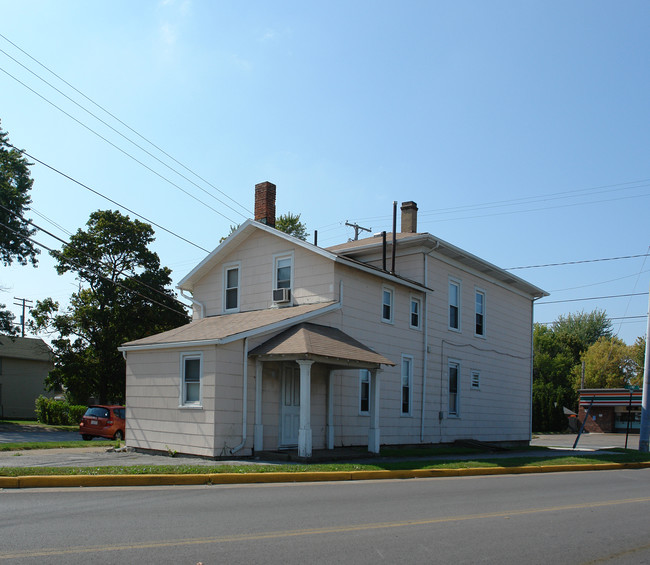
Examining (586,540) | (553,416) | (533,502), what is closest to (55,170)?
(533,502)

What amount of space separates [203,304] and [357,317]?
6.09m

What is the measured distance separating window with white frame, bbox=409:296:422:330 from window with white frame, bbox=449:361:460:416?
272 cm

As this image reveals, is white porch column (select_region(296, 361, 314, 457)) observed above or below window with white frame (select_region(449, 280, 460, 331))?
below

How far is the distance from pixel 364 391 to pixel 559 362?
1823 inches

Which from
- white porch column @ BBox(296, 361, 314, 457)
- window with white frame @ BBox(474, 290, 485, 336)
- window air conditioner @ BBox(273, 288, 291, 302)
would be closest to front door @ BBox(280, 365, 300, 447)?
white porch column @ BBox(296, 361, 314, 457)

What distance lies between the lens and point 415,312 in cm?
2322

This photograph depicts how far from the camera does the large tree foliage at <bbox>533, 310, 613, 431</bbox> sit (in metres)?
52.7

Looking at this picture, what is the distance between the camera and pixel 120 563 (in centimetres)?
605

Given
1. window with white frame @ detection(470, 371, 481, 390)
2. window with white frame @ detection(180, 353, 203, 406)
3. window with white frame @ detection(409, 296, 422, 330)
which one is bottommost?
window with white frame @ detection(470, 371, 481, 390)

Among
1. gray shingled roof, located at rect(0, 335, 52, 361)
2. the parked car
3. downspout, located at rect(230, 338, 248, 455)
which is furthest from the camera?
gray shingled roof, located at rect(0, 335, 52, 361)

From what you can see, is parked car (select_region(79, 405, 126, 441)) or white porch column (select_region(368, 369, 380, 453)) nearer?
white porch column (select_region(368, 369, 380, 453))

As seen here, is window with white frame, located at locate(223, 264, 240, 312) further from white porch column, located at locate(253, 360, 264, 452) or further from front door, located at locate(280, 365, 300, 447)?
white porch column, located at locate(253, 360, 264, 452)

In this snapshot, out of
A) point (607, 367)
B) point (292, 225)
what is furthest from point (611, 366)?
point (292, 225)

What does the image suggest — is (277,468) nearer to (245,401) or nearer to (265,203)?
(245,401)
